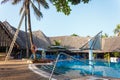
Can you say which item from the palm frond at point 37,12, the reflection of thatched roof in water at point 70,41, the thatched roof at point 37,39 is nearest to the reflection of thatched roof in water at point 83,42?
the reflection of thatched roof in water at point 70,41

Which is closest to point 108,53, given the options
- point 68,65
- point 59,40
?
point 59,40

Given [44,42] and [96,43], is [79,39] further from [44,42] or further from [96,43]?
[96,43]

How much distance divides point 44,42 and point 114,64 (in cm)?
1866

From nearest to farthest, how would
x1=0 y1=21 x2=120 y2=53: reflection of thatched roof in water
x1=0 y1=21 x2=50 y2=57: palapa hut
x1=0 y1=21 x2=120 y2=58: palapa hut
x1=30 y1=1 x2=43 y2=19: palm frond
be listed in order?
x1=30 y1=1 x2=43 y2=19: palm frond, x1=0 y1=21 x2=50 y2=57: palapa hut, x1=0 y1=21 x2=120 y2=58: palapa hut, x1=0 y1=21 x2=120 y2=53: reflection of thatched roof in water

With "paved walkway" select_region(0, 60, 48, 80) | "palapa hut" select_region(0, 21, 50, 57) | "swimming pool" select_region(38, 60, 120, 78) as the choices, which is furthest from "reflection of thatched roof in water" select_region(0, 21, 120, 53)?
"paved walkway" select_region(0, 60, 48, 80)

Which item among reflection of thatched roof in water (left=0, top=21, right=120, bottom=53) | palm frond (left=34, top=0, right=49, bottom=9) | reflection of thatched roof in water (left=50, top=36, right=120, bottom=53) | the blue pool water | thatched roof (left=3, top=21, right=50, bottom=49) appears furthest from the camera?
reflection of thatched roof in water (left=50, top=36, right=120, bottom=53)

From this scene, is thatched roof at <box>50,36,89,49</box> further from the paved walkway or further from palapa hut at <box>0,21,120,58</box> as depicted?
the paved walkway

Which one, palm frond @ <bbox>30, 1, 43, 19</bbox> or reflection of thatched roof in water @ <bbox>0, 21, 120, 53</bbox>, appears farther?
reflection of thatched roof in water @ <bbox>0, 21, 120, 53</bbox>

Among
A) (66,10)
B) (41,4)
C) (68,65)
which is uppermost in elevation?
(41,4)

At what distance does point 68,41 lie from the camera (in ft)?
151

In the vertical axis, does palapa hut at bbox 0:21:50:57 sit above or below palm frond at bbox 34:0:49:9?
below

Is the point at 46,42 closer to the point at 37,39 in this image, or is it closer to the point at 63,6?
the point at 37,39

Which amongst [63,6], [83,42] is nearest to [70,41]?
[83,42]

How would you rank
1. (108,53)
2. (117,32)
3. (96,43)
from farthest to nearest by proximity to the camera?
(117,32)
(108,53)
(96,43)
